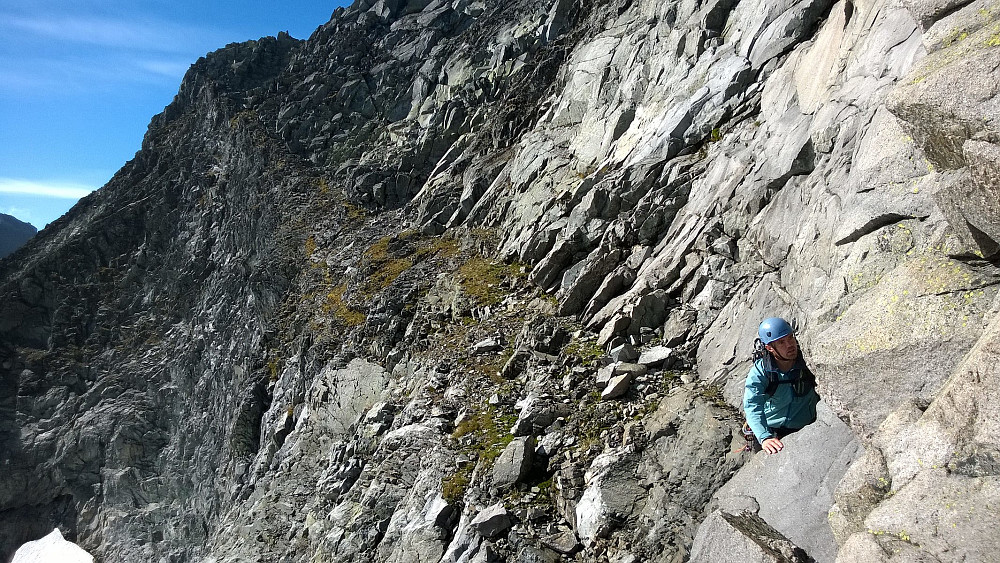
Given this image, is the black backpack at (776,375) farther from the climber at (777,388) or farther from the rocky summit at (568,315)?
the rocky summit at (568,315)

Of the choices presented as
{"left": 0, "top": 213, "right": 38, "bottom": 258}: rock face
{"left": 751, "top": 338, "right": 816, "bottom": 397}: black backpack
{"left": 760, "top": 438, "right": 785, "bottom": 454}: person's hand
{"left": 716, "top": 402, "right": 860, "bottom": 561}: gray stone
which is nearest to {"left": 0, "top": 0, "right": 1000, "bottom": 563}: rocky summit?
{"left": 716, "top": 402, "right": 860, "bottom": 561}: gray stone

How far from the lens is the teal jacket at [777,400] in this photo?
7492 mm

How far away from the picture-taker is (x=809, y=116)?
13.5 metres

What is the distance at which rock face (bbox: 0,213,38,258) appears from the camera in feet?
473

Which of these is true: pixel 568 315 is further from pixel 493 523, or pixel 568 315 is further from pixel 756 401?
pixel 756 401

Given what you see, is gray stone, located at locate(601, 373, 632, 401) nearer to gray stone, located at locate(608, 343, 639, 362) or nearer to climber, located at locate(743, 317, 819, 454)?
gray stone, located at locate(608, 343, 639, 362)

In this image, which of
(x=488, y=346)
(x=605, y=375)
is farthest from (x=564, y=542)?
(x=488, y=346)

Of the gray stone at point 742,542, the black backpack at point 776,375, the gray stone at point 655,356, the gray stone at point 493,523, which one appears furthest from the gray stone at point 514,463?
the black backpack at point 776,375

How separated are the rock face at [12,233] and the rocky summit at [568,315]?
11680 cm

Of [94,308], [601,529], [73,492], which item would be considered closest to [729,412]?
[601,529]

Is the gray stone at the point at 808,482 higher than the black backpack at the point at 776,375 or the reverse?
the reverse

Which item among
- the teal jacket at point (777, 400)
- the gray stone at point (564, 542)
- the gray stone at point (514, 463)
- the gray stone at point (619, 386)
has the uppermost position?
the teal jacket at point (777, 400)

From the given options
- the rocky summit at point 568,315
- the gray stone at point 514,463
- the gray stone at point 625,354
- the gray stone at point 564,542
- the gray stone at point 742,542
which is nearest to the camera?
the rocky summit at point 568,315

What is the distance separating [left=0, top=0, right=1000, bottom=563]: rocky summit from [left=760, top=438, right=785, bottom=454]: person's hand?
0.16 metres
